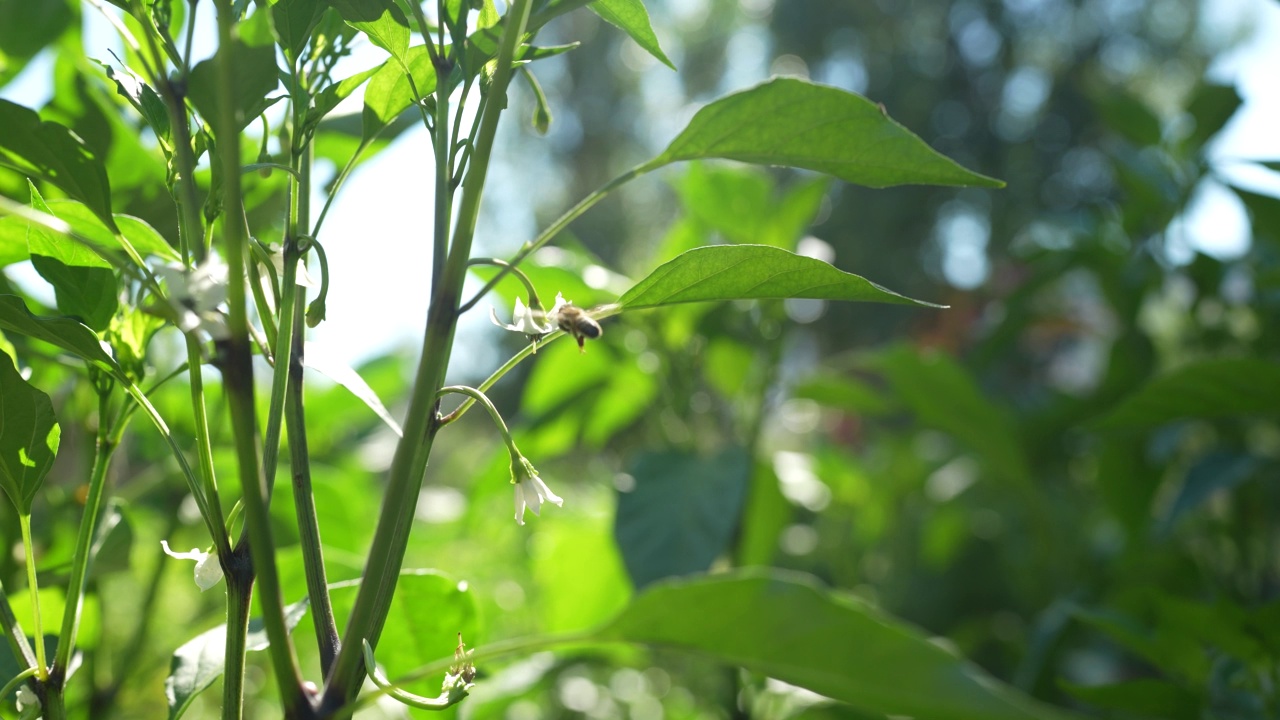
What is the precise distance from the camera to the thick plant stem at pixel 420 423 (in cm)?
24

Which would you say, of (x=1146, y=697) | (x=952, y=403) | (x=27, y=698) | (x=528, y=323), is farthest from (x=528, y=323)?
(x=952, y=403)

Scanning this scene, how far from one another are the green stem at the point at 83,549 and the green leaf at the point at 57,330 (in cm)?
5

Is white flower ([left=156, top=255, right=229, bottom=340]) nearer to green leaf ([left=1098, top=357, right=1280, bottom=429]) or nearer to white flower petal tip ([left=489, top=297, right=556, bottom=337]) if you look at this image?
white flower petal tip ([left=489, top=297, right=556, bottom=337])

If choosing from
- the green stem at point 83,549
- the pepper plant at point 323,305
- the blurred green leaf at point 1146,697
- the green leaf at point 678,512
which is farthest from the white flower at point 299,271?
the blurred green leaf at point 1146,697

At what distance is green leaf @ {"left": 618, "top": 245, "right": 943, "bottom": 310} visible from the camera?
29cm

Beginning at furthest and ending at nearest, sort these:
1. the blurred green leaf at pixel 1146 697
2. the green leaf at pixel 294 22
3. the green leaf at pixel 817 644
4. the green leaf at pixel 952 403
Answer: the green leaf at pixel 952 403 → the blurred green leaf at pixel 1146 697 → the green leaf at pixel 294 22 → the green leaf at pixel 817 644

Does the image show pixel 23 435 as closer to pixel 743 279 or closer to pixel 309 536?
pixel 309 536

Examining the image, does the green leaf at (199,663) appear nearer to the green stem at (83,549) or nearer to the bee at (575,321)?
the green stem at (83,549)

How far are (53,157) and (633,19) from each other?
210 millimetres

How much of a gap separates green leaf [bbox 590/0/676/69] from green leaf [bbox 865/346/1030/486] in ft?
1.87

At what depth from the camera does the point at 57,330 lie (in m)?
0.28

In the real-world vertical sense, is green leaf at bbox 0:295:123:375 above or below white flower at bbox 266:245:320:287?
below

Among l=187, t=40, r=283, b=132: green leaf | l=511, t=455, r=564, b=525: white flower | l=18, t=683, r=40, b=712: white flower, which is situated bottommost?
l=18, t=683, r=40, b=712: white flower

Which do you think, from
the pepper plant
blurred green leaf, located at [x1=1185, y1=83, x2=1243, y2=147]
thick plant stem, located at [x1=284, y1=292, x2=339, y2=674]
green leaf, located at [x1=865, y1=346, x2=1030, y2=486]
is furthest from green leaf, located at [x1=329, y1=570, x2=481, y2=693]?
blurred green leaf, located at [x1=1185, y1=83, x2=1243, y2=147]
